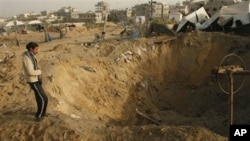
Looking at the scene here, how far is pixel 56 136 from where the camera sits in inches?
282

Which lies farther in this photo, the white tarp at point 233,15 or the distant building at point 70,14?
the distant building at point 70,14

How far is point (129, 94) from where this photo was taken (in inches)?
551

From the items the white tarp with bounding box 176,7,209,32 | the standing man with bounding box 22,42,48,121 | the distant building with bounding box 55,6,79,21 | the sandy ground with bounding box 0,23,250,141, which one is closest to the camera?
the standing man with bounding box 22,42,48,121

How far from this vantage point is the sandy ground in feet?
24.3

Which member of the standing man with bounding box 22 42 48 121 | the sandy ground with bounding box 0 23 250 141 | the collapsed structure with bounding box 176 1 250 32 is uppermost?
the collapsed structure with bounding box 176 1 250 32

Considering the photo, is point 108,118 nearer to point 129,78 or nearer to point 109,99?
point 109,99

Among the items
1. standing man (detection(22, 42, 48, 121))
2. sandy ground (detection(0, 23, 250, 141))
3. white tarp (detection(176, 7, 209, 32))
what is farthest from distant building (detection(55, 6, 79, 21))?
standing man (detection(22, 42, 48, 121))

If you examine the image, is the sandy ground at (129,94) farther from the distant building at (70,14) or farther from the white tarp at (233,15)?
the distant building at (70,14)

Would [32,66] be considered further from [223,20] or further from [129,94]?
[223,20]

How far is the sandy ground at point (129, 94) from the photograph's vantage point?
7395 mm

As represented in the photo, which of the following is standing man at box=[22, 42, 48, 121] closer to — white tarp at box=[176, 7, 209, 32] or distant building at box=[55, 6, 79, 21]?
white tarp at box=[176, 7, 209, 32]

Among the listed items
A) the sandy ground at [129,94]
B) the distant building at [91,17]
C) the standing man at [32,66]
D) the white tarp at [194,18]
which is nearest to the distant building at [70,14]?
the distant building at [91,17]

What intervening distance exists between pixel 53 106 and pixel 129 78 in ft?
19.7

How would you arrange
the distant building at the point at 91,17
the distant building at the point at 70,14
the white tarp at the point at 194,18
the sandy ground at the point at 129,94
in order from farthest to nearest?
the distant building at the point at 70,14
the distant building at the point at 91,17
the white tarp at the point at 194,18
the sandy ground at the point at 129,94
